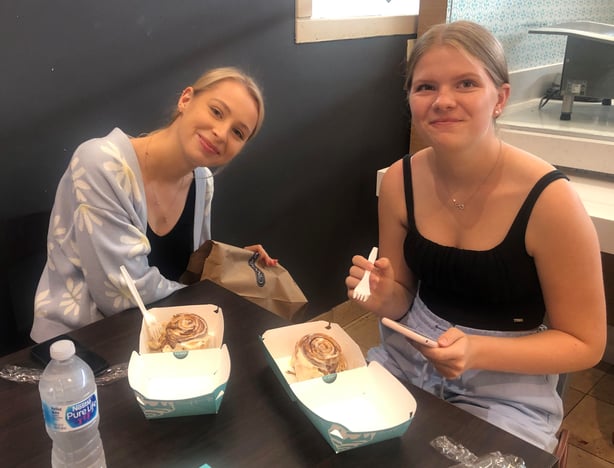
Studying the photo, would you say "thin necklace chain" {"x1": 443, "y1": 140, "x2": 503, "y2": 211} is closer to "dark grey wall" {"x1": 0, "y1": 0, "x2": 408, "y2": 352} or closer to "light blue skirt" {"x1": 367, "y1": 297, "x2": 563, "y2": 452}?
"light blue skirt" {"x1": 367, "y1": 297, "x2": 563, "y2": 452}

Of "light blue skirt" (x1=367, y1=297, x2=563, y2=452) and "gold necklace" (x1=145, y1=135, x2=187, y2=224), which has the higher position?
"gold necklace" (x1=145, y1=135, x2=187, y2=224)

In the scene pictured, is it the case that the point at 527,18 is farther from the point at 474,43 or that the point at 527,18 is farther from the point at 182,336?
the point at 182,336

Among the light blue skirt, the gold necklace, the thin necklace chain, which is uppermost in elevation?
the thin necklace chain

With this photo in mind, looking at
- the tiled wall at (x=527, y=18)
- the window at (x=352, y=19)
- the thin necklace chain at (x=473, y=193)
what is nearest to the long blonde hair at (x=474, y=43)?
the thin necklace chain at (x=473, y=193)

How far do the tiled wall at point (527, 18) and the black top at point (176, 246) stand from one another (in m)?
1.41

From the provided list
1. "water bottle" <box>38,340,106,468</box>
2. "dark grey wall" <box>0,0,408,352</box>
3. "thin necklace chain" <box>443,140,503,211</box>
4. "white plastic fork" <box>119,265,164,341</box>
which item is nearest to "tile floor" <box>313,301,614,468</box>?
"dark grey wall" <box>0,0,408,352</box>

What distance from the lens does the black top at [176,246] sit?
141 cm

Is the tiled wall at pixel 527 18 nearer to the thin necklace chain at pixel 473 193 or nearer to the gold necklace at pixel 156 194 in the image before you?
the thin necklace chain at pixel 473 193

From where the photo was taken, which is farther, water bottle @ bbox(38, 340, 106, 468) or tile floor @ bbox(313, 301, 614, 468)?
tile floor @ bbox(313, 301, 614, 468)

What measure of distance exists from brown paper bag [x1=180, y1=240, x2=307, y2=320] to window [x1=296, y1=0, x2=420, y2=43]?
945 mm

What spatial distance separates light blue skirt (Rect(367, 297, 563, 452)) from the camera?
3.26 ft

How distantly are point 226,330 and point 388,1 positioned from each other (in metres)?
1.77

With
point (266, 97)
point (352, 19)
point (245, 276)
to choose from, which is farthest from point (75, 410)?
point (352, 19)

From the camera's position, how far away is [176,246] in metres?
1.46
